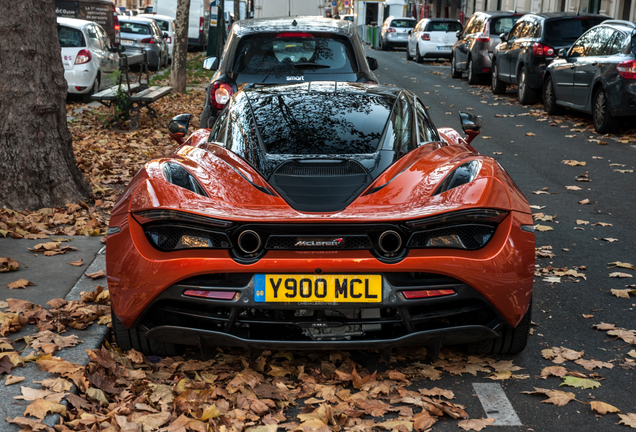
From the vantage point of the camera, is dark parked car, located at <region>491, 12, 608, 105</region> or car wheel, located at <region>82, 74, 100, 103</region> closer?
dark parked car, located at <region>491, 12, 608, 105</region>

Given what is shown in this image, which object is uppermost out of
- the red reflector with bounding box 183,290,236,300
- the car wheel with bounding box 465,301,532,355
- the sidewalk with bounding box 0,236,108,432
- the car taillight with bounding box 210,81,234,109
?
the car taillight with bounding box 210,81,234,109

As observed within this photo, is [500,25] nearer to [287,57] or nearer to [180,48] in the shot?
[180,48]

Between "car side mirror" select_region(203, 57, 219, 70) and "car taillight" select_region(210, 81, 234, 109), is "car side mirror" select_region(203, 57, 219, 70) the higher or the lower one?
the higher one

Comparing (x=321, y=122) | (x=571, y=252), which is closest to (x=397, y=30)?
(x=571, y=252)

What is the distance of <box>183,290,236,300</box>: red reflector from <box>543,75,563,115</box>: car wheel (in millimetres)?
11920

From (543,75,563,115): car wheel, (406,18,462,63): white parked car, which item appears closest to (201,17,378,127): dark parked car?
(543,75,563,115): car wheel

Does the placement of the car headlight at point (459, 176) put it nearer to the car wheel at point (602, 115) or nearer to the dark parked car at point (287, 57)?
the dark parked car at point (287, 57)

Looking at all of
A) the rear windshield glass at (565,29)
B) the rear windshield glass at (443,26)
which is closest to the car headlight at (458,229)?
the rear windshield glass at (565,29)

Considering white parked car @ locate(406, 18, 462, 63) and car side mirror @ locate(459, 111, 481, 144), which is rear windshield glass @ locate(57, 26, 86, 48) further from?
white parked car @ locate(406, 18, 462, 63)

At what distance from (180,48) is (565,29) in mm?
7995

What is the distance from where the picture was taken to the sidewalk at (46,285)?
11.7 ft

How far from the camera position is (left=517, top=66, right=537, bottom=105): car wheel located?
16125mm

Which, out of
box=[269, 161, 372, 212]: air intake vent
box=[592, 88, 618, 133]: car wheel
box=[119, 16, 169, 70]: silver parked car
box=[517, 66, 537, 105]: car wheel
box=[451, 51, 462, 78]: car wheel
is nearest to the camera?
box=[269, 161, 372, 212]: air intake vent

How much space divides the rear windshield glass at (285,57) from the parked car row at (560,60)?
4928 millimetres
